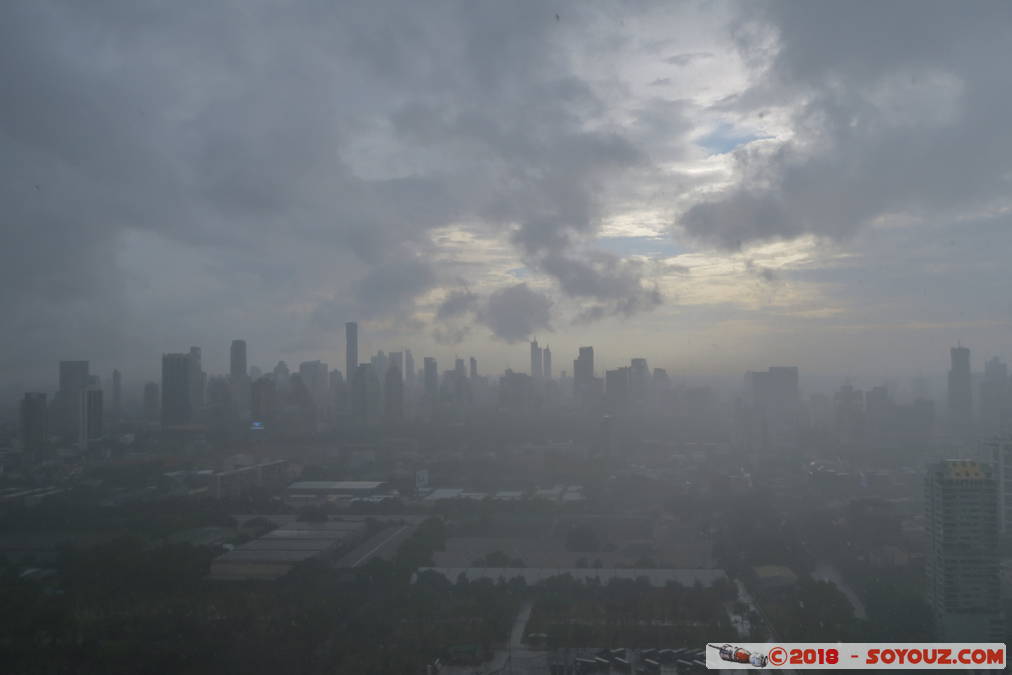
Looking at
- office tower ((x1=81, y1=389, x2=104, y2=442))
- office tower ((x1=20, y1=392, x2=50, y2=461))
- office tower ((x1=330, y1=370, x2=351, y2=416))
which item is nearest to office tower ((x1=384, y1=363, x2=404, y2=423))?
office tower ((x1=330, y1=370, x2=351, y2=416))

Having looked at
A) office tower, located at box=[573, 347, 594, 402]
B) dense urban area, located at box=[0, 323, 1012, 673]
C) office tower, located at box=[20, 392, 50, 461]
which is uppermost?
office tower, located at box=[573, 347, 594, 402]

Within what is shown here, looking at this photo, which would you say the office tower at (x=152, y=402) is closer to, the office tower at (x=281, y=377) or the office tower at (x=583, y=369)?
the office tower at (x=281, y=377)

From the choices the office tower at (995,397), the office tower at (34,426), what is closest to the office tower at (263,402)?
the office tower at (34,426)

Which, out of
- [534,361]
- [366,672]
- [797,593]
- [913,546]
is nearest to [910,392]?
[534,361]

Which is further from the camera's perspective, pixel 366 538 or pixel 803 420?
pixel 803 420

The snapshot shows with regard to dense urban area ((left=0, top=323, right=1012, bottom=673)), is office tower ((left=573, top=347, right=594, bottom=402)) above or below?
above

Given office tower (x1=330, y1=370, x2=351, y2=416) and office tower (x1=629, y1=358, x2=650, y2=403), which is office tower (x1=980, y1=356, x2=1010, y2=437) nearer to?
office tower (x1=629, y1=358, x2=650, y2=403)

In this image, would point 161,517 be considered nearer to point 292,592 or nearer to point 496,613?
point 292,592
